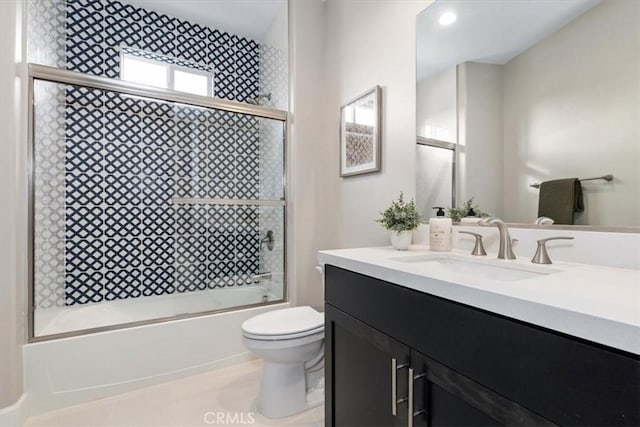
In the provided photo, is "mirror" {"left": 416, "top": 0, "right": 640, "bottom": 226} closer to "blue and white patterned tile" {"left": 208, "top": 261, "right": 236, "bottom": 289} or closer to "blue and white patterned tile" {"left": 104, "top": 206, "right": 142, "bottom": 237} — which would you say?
"blue and white patterned tile" {"left": 208, "top": 261, "right": 236, "bottom": 289}

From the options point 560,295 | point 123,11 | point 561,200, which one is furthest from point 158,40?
point 560,295

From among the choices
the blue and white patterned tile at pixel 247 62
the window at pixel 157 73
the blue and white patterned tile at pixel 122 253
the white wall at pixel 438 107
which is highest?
the blue and white patterned tile at pixel 247 62

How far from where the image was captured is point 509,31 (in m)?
1.17

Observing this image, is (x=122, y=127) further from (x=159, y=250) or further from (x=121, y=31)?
(x=159, y=250)

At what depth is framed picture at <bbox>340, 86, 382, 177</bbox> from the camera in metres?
1.78

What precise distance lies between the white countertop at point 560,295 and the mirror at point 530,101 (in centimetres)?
25

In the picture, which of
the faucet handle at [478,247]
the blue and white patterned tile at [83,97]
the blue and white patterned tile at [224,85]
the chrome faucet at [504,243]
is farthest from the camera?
the blue and white patterned tile at [224,85]

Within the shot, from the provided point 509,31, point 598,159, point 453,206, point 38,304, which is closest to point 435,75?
point 509,31

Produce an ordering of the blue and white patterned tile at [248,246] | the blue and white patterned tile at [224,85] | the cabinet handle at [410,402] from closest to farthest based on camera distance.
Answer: the cabinet handle at [410,402] → the blue and white patterned tile at [248,246] → the blue and white patterned tile at [224,85]

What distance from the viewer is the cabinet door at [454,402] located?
590mm

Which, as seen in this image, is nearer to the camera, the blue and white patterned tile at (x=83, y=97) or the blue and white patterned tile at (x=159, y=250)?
the blue and white patterned tile at (x=83, y=97)

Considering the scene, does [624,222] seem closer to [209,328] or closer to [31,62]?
[209,328]

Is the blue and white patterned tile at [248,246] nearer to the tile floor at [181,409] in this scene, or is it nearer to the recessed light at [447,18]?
the tile floor at [181,409]

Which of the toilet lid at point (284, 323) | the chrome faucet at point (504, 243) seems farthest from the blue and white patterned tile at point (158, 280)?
the chrome faucet at point (504, 243)
